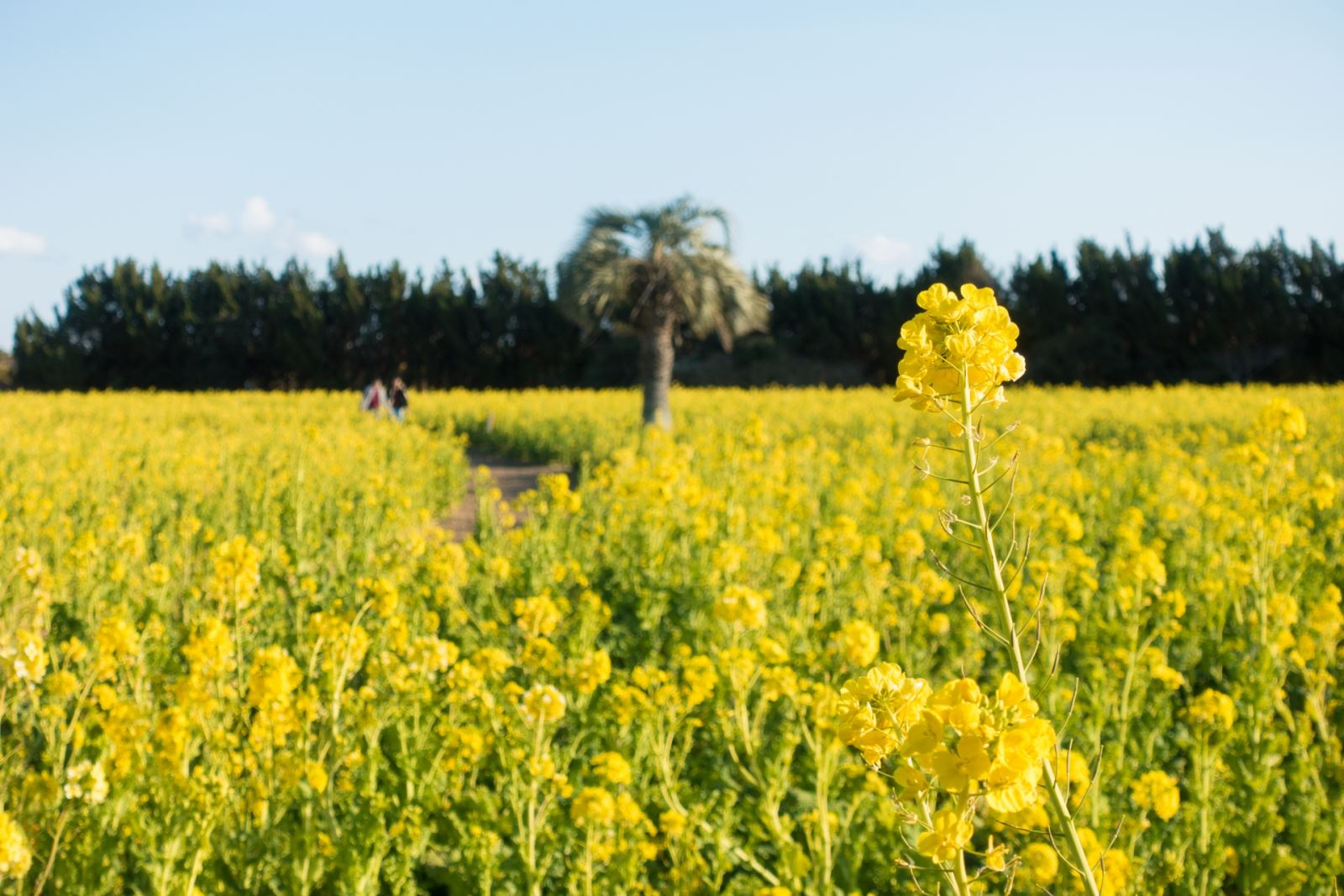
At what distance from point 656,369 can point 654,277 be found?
1.49 meters

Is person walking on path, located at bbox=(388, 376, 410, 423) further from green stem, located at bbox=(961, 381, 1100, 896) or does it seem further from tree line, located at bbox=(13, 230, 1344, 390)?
green stem, located at bbox=(961, 381, 1100, 896)

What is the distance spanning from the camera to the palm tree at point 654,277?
15398 mm

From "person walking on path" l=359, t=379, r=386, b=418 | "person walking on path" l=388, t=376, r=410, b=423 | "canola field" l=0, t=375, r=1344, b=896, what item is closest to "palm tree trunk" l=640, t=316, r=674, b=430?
"person walking on path" l=388, t=376, r=410, b=423

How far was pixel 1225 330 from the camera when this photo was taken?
29547 millimetres

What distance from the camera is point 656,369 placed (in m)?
15.7

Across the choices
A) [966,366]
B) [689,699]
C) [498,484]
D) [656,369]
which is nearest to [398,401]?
[498,484]

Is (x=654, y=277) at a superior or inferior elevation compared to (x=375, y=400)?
superior

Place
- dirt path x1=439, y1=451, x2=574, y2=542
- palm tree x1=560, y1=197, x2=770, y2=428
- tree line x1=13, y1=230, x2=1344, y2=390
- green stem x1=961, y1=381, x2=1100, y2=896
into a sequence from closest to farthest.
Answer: green stem x1=961, y1=381, x2=1100, y2=896 < dirt path x1=439, y1=451, x2=574, y2=542 < palm tree x1=560, y1=197, x2=770, y2=428 < tree line x1=13, y1=230, x2=1344, y2=390

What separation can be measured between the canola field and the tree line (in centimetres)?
2395

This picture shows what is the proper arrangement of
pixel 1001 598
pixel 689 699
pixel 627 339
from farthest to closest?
pixel 627 339 < pixel 689 699 < pixel 1001 598

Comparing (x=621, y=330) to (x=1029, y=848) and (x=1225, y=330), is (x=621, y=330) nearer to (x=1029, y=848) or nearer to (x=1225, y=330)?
(x=1029, y=848)

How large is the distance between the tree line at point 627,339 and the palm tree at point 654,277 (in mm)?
13451

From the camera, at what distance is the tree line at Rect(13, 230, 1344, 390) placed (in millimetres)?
29547

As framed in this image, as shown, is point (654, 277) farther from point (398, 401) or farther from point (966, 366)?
point (966, 366)
